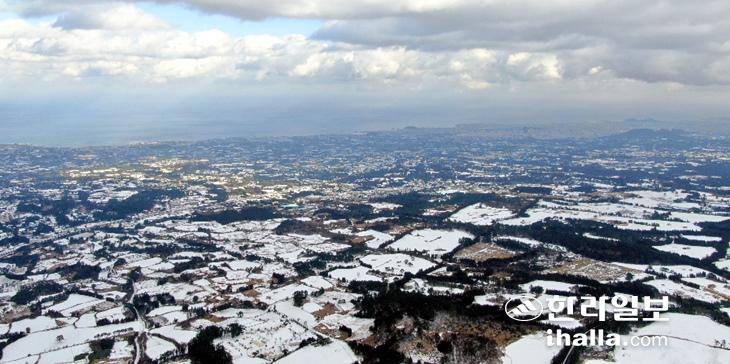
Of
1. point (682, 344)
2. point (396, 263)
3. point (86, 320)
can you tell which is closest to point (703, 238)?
point (396, 263)

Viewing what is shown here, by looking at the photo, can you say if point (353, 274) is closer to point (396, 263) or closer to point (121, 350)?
point (396, 263)

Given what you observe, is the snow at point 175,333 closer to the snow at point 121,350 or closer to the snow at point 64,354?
the snow at point 121,350

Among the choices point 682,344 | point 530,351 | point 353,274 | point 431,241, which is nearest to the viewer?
point 530,351

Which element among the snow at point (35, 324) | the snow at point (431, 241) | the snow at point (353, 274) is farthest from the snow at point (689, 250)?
the snow at point (35, 324)

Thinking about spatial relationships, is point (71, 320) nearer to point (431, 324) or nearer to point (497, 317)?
point (431, 324)

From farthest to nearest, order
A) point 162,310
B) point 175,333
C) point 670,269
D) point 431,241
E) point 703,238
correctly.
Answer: point 431,241 → point 703,238 → point 670,269 → point 162,310 → point 175,333
